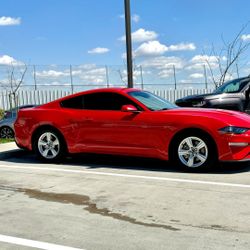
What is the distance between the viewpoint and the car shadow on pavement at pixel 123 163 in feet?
26.2

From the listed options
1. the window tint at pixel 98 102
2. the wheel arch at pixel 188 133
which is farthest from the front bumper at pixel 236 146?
the window tint at pixel 98 102

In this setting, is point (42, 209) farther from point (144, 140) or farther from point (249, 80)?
point (249, 80)

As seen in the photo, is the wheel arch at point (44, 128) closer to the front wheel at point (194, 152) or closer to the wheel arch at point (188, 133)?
the wheel arch at point (188, 133)

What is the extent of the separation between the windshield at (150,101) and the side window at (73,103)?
1.07 m

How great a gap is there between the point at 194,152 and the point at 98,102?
2.21 metres

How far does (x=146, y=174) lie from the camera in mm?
7738

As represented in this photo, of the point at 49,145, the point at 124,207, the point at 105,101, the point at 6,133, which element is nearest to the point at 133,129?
the point at 105,101

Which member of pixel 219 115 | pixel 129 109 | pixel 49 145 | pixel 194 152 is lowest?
pixel 194 152

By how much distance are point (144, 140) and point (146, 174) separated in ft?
2.25

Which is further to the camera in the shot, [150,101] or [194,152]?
[150,101]

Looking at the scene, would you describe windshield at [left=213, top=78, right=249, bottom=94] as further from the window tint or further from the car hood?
the window tint

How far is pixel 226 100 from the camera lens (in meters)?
13.0

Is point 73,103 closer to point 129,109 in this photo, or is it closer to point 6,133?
point 129,109

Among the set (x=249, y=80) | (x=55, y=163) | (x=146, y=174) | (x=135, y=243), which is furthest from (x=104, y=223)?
(x=249, y=80)
